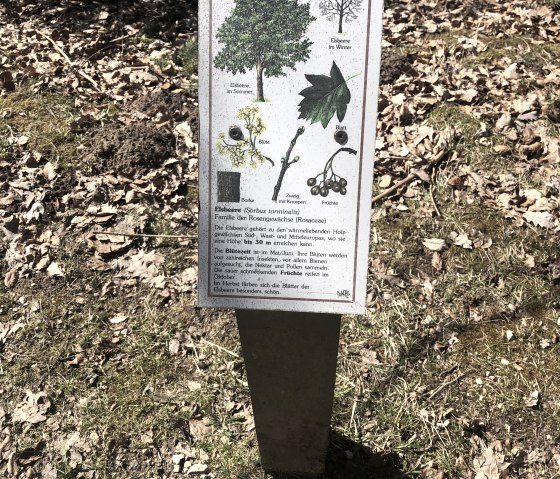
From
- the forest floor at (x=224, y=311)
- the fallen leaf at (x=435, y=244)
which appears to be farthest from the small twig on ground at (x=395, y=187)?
the fallen leaf at (x=435, y=244)

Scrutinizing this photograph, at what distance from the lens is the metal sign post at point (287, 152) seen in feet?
5.59

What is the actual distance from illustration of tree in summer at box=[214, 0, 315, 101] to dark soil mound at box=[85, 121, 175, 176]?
8.24 feet

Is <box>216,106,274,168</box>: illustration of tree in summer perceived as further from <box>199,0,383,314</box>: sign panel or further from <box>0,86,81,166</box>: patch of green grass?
<box>0,86,81,166</box>: patch of green grass

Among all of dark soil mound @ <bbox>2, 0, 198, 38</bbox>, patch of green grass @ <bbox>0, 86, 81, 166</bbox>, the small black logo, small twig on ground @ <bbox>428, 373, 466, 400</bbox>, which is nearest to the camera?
the small black logo

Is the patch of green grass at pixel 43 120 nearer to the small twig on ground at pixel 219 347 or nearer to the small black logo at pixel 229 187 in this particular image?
the small twig on ground at pixel 219 347

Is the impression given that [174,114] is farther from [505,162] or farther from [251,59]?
[251,59]

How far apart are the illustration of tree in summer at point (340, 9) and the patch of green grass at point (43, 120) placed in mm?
2939

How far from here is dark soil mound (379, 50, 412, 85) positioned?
15.9 feet

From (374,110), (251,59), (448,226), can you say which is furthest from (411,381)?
(251,59)

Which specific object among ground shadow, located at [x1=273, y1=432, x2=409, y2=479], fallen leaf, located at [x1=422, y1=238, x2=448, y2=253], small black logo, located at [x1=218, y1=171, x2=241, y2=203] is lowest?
ground shadow, located at [x1=273, y1=432, x2=409, y2=479]

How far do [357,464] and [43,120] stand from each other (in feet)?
11.0

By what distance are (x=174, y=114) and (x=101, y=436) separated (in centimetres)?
257

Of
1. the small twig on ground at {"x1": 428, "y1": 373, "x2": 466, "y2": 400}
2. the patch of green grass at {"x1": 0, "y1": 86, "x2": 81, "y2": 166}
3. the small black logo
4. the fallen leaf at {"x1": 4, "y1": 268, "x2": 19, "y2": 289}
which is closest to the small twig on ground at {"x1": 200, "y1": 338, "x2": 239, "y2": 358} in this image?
the small twig on ground at {"x1": 428, "y1": 373, "x2": 466, "y2": 400}

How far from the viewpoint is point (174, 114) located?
15.0 feet
